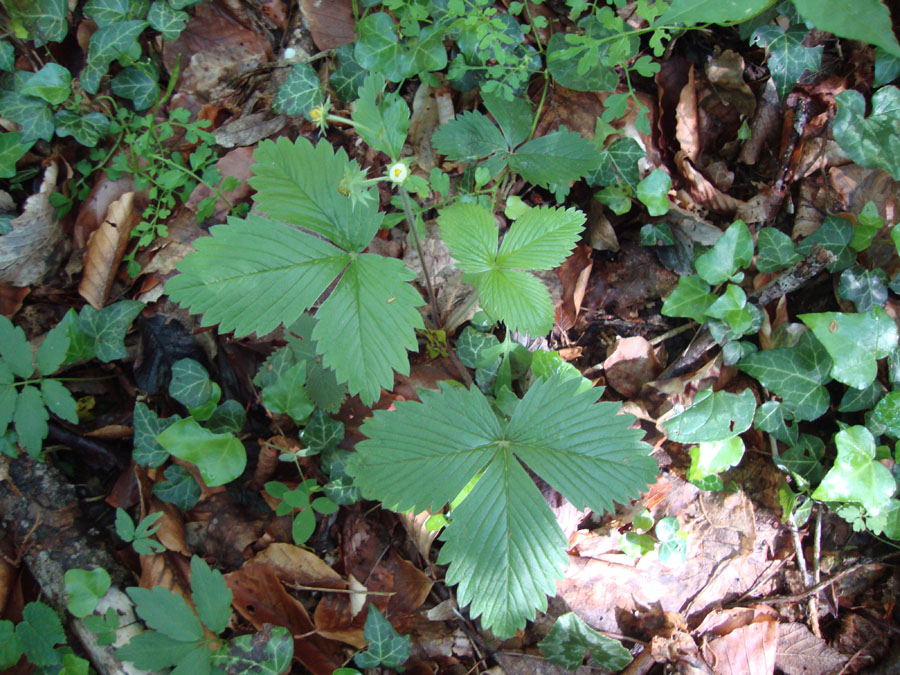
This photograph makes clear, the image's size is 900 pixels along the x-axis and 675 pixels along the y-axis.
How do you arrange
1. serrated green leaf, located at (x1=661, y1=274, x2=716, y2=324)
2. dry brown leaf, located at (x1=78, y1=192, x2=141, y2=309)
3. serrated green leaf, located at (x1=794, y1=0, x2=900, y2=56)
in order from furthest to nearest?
dry brown leaf, located at (x1=78, y1=192, x2=141, y2=309), serrated green leaf, located at (x1=661, y1=274, x2=716, y2=324), serrated green leaf, located at (x1=794, y1=0, x2=900, y2=56)

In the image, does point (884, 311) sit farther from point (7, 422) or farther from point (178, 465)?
point (7, 422)

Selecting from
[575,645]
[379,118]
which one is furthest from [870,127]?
[575,645]

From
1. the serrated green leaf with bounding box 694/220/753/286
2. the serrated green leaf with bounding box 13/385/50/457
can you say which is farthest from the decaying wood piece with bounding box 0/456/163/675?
the serrated green leaf with bounding box 694/220/753/286

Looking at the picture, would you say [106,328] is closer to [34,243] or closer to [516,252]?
[34,243]

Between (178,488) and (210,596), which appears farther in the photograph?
(178,488)

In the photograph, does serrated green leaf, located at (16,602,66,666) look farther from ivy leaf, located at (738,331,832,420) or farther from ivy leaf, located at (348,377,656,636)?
ivy leaf, located at (738,331,832,420)

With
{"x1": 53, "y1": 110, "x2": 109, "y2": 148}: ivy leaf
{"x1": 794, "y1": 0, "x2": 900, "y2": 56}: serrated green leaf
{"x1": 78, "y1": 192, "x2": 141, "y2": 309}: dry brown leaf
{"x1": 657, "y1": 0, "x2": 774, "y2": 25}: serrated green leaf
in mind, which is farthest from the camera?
{"x1": 53, "y1": 110, "x2": 109, "y2": 148}: ivy leaf

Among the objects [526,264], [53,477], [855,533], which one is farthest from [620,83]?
[53,477]
